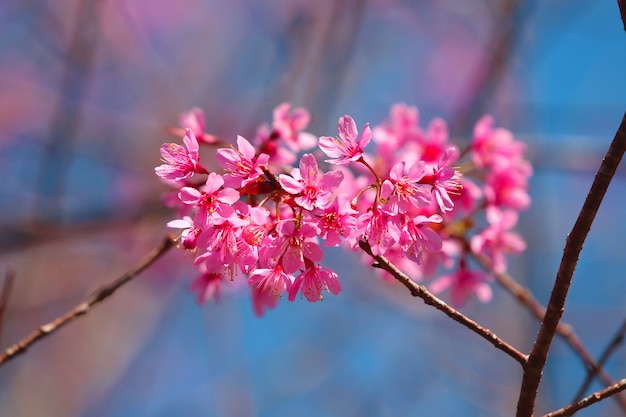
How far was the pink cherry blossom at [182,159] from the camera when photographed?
4.49 feet

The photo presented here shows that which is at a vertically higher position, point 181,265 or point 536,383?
point 536,383

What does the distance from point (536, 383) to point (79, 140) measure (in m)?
4.13

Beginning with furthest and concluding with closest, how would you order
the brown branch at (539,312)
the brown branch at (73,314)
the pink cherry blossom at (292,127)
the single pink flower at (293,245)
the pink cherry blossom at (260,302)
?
the brown branch at (539,312) < the pink cherry blossom at (292,127) < the pink cherry blossom at (260,302) < the brown branch at (73,314) < the single pink flower at (293,245)

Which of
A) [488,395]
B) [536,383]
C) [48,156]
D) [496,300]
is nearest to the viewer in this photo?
[536,383]

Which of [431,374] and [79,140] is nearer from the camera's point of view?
[79,140]

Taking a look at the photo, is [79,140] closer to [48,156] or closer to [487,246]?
[48,156]

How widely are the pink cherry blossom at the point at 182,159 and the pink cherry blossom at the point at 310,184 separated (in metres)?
0.25

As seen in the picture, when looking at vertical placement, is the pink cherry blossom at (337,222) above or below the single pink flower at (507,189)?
below

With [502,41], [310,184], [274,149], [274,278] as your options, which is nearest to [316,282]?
[274,278]

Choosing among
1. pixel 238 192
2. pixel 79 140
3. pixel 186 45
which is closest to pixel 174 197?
pixel 238 192

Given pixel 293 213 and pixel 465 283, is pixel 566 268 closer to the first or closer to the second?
pixel 293 213

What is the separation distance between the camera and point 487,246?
2.11 m

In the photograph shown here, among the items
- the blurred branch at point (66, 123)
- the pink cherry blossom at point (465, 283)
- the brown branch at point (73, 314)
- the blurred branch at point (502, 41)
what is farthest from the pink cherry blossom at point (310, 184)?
the blurred branch at point (502, 41)

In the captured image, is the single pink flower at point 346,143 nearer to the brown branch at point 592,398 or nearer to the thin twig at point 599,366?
the brown branch at point 592,398
